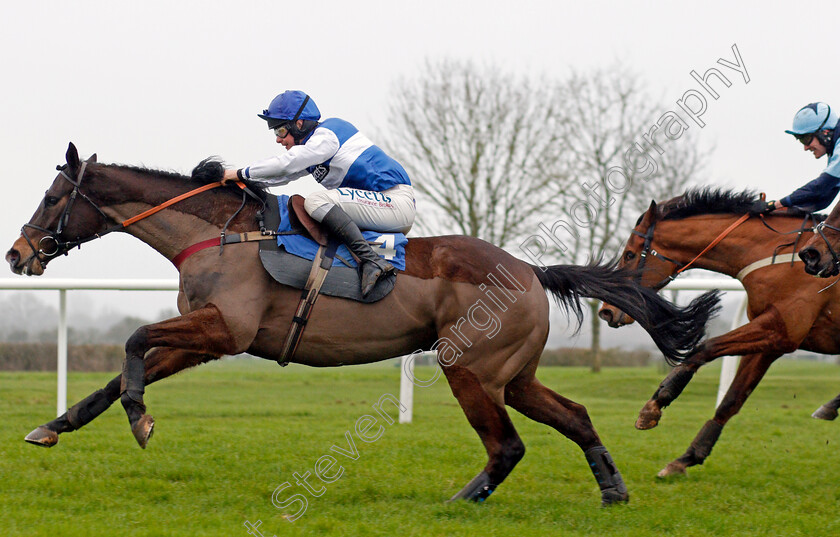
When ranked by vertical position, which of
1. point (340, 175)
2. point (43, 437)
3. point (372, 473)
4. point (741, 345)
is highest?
point (340, 175)

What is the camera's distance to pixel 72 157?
4.74 metres

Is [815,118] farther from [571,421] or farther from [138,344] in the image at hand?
[138,344]

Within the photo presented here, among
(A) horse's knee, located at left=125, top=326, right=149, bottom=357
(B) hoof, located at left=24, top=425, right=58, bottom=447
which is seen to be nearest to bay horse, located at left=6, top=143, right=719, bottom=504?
(B) hoof, located at left=24, top=425, right=58, bottom=447

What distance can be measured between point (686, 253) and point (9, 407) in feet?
21.0

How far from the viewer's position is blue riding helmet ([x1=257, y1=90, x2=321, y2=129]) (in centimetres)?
489

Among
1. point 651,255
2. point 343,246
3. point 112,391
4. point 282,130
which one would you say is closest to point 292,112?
point 282,130

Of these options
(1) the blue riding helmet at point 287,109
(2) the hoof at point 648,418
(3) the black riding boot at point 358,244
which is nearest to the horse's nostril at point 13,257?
(1) the blue riding helmet at point 287,109

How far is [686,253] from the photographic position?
249 inches

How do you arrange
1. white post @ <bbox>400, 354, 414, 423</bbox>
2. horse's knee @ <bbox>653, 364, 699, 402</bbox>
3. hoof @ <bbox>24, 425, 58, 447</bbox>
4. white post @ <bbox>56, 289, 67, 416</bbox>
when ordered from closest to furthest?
hoof @ <bbox>24, 425, 58, 447</bbox>
horse's knee @ <bbox>653, 364, 699, 402</bbox>
white post @ <bbox>56, 289, 67, 416</bbox>
white post @ <bbox>400, 354, 414, 423</bbox>

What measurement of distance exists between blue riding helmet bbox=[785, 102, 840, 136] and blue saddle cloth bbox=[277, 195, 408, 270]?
2.99 meters

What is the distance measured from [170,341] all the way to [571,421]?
235 cm

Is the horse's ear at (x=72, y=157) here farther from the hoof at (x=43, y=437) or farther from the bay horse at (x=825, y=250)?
the bay horse at (x=825, y=250)

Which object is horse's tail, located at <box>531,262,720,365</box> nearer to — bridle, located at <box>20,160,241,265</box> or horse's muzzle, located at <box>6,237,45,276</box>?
bridle, located at <box>20,160,241,265</box>

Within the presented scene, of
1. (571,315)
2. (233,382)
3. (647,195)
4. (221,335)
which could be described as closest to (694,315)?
(571,315)
